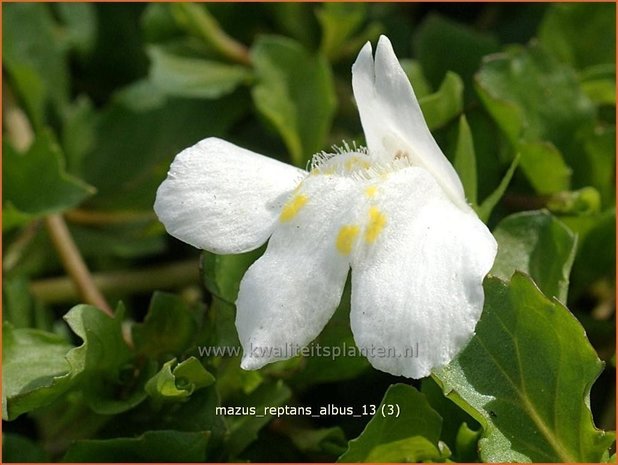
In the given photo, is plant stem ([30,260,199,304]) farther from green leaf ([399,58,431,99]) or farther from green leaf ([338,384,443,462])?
green leaf ([338,384,443,462])

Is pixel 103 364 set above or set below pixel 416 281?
below

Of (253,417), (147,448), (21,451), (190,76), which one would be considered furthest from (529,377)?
(190,76)

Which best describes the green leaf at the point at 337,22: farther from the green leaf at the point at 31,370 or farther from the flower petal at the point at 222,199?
the green leaf at the point at 31,370

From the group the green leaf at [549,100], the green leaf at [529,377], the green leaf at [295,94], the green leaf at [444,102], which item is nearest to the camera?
the green leaf at [529,377]

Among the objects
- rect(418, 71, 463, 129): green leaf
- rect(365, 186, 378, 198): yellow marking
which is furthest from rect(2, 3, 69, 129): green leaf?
rect(365, 186, 378, 198): yellow marking

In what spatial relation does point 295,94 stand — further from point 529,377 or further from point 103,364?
point 529,377

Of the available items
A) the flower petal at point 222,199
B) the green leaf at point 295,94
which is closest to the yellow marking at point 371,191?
the flower petal at point 222,199
